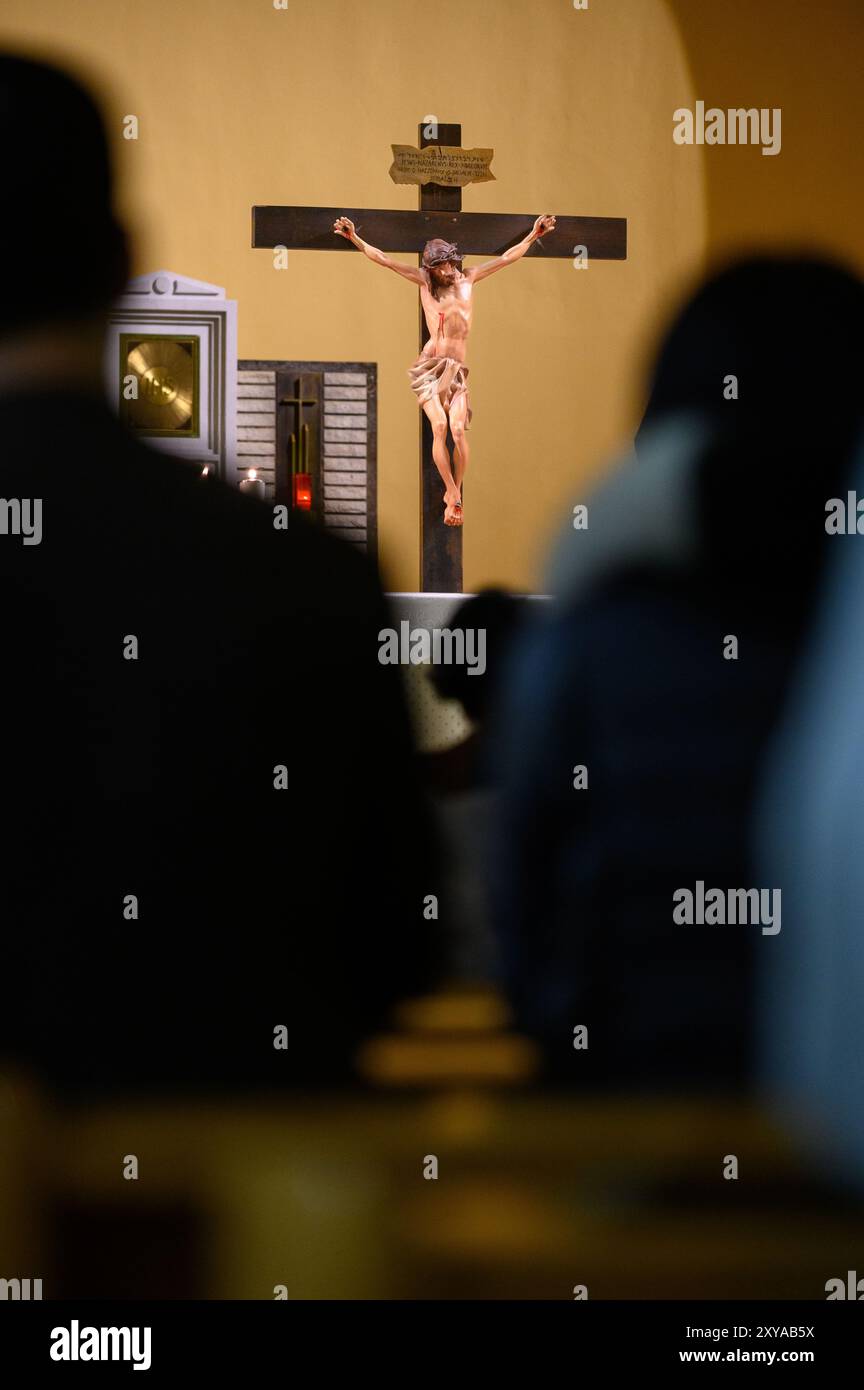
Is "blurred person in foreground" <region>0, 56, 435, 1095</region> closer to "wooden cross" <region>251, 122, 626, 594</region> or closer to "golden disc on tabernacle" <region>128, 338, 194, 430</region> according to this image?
"golden disc on tabernacle" <region>128, 338, 194, 430</region>

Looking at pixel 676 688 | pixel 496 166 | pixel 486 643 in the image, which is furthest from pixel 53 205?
pixel 676 688

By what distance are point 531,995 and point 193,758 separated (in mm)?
920

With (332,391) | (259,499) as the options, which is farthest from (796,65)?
(259,499)

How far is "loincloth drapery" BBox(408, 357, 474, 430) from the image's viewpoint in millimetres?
3078

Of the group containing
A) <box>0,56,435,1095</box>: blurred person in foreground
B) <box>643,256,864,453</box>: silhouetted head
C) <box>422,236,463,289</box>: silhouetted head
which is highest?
<box>422,236,463,289</box>: silhouetted head

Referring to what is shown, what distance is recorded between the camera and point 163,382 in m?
3.02

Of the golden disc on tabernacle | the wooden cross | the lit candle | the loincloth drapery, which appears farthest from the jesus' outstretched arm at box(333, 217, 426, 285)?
the lit candle

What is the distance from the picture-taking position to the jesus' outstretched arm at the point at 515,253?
3117mm

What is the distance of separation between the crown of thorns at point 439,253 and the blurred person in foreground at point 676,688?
1.72ft

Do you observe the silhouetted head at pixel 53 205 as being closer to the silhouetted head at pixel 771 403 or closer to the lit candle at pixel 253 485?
the lit candle at pixel 253 485

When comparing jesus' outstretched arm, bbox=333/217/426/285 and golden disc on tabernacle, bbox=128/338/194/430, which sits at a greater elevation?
jesus' outstretched arm, bbox=333/217/426/285

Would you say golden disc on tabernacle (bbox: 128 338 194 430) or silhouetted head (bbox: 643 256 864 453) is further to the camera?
silhouetted head (bbox: 643 256 864 453)

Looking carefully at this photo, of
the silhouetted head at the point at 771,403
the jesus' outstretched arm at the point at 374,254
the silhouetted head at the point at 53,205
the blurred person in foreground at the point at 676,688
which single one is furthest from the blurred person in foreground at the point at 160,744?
the silhouetted head at the point at 771,403

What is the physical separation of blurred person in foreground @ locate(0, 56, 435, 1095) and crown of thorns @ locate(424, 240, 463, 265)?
67 cm
